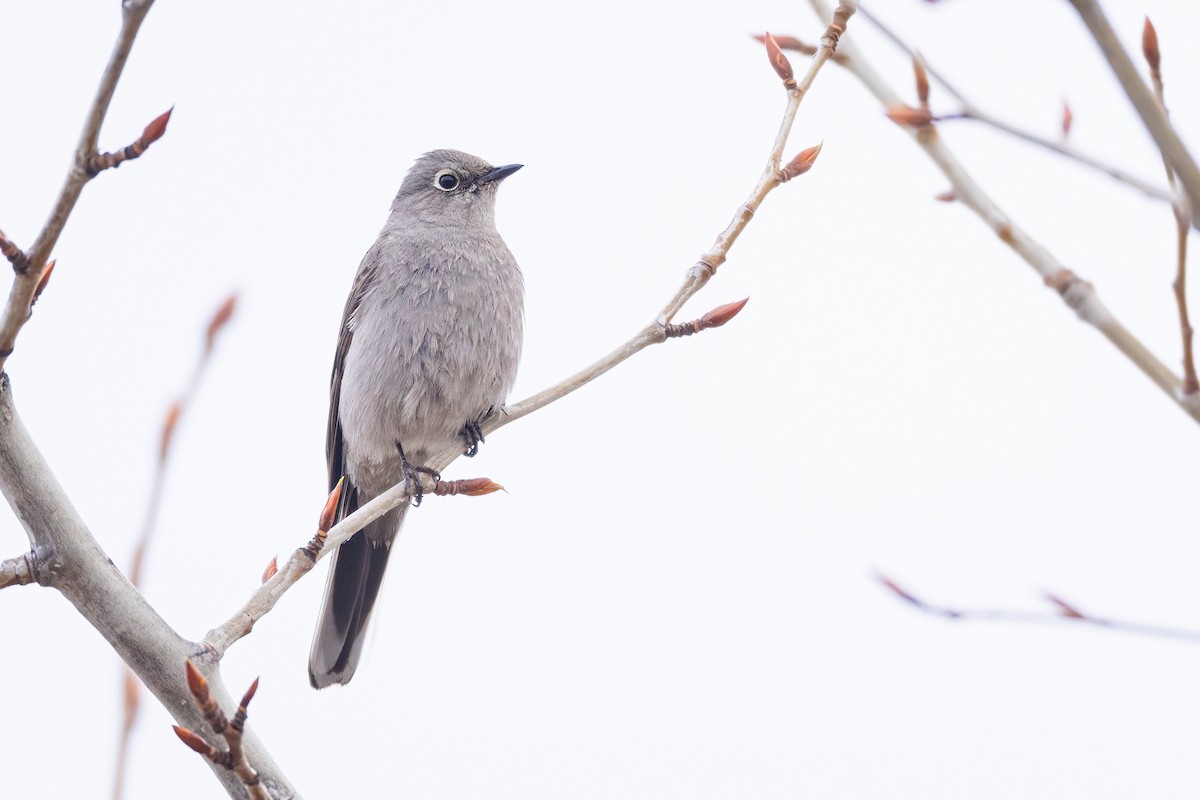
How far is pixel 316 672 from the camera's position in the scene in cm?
710

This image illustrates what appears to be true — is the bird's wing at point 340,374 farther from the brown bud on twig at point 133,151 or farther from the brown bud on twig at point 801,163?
the brown bud on twig at point 133,151

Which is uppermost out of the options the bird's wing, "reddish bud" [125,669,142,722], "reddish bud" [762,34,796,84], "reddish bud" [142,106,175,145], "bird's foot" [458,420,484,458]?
the bird's wing

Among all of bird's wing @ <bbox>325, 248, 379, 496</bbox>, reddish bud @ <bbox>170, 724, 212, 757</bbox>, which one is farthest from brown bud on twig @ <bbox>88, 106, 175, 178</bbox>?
bird's wing @ <bbox>325, 248, 379, 496</bbox>

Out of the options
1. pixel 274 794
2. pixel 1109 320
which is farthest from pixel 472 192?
pixel 1109 320

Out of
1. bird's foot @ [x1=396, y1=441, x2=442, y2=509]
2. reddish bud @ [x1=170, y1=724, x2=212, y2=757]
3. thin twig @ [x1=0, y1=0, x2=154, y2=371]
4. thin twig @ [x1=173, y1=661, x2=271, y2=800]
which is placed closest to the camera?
thin twig @ [x1=0, y1=0, x2=154, y2=371]

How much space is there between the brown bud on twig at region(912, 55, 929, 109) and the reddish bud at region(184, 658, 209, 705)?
2003 mm

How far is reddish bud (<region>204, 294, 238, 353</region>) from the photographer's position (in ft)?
8.65

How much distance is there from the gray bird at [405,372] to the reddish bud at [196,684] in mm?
3817

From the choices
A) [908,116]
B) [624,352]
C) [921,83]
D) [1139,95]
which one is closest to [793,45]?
[921,83]

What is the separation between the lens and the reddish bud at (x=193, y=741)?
9.57 ft

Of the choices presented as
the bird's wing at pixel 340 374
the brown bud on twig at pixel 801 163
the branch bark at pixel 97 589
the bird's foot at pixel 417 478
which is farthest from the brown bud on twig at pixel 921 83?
the bird's wing at pixel 340 374

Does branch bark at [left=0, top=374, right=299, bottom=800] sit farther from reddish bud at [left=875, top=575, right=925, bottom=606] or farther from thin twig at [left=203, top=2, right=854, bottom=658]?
reddish bud at [left=875, top=575, right=925, bottom=606]

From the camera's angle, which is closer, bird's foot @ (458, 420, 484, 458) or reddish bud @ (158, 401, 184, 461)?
reddish bud @ (158, 401, 184, 461)

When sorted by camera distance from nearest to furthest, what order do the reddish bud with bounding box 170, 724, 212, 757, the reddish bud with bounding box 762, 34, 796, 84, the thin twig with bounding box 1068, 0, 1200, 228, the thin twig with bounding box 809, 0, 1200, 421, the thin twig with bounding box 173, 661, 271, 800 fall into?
the thin twig with bounding box 1068, 0, 1200, 228 → the thin twig with bounding box 809, 0, 1200, 421 → the thin twig with bounding box 173, 661, 271, 800 → the reddish bud with bounding box 170, 724, 212, 757 → the reddish bud with bounding box 762, 34, 796, 84
